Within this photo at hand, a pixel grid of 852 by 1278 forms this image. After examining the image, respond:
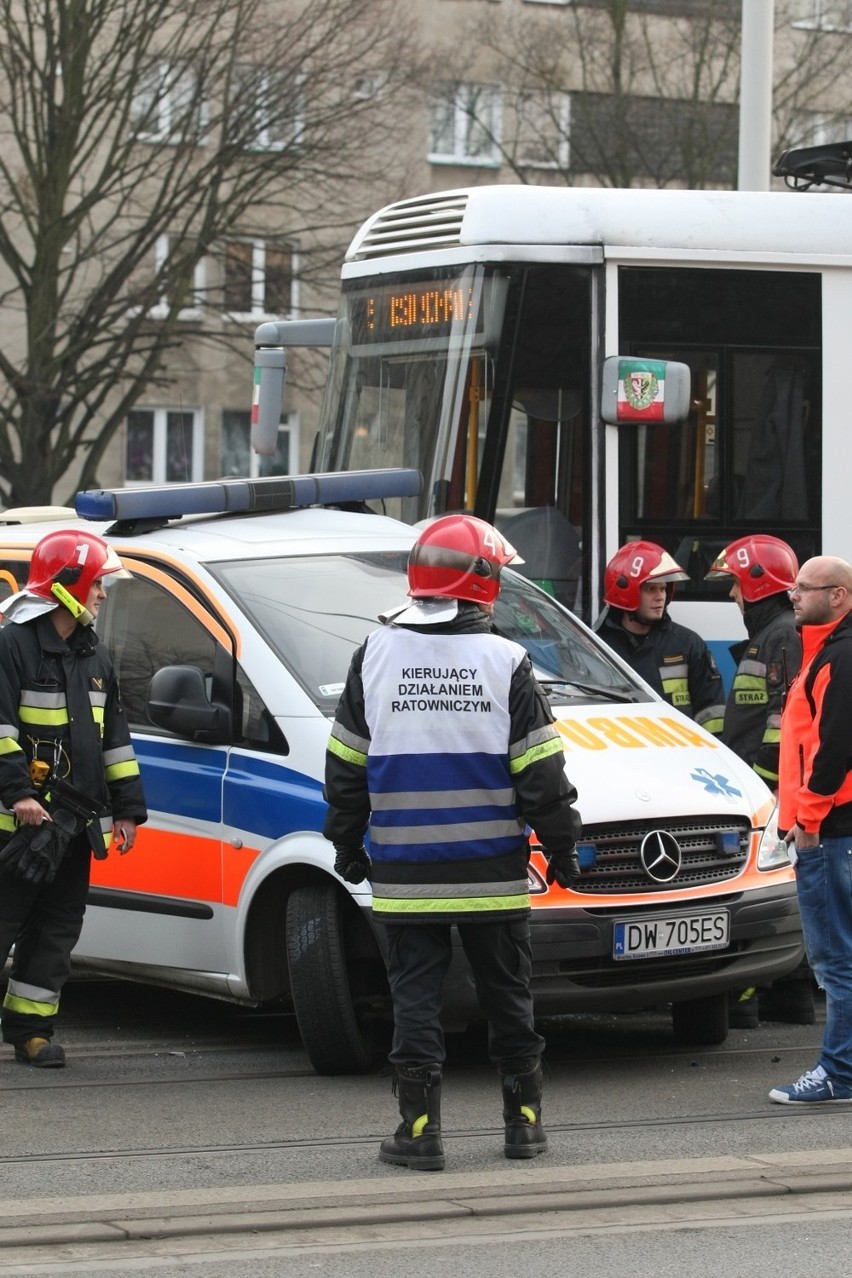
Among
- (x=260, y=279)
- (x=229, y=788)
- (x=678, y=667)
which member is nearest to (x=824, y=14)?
(x=260, y=279)

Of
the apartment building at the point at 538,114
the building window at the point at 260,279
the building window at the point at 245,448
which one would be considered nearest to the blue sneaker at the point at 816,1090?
the apartment building at the point at 538,114

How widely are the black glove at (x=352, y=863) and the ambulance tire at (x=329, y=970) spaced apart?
3.14 feet

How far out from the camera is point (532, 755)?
610 cm

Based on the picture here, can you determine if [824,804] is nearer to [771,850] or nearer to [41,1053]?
[771,850]

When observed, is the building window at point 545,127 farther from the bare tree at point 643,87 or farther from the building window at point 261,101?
the building window at point 261,101

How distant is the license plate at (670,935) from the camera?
23.7 ft

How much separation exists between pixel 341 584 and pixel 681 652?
6.17 feet

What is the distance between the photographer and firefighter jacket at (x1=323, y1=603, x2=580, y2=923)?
610 cm

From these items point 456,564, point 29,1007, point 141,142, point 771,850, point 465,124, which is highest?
point 465,124

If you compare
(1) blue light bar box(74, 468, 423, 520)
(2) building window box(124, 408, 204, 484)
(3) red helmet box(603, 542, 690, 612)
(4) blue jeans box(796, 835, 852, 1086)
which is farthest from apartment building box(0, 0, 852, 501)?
(4) blue jeans box(796, 835, 852, 1086)

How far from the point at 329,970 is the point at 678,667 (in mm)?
2793

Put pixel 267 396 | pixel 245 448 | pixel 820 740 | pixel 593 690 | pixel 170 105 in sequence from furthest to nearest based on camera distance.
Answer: pixel 245 448 → pixel 170 105 → pixel 267 396 → pixel 593 690 → pixel 820 740

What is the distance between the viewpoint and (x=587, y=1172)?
611cm

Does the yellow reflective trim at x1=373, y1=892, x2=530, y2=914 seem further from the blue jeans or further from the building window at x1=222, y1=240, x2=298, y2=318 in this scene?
the building window at x1=222, y1=240, x2=298, y2=318
